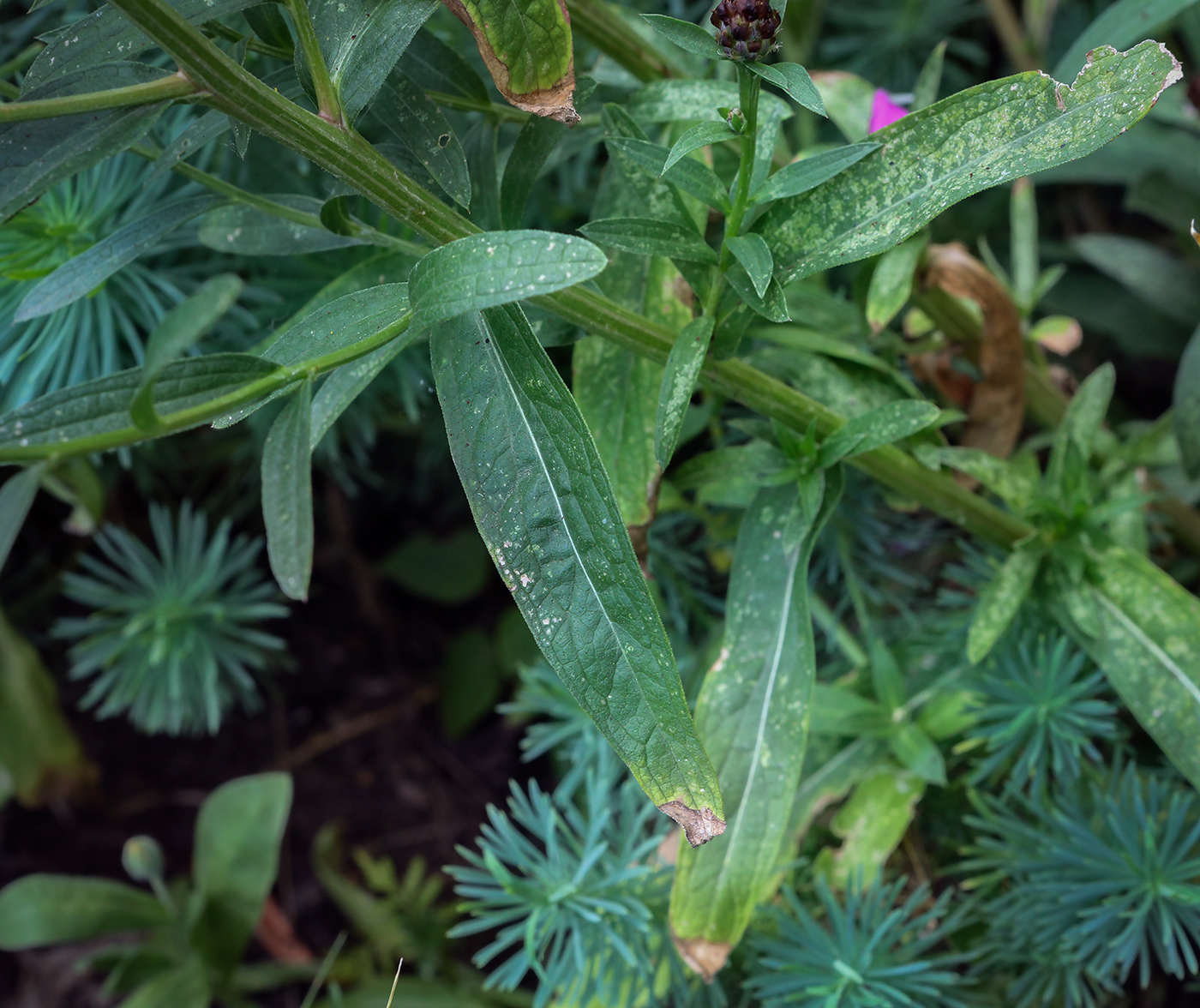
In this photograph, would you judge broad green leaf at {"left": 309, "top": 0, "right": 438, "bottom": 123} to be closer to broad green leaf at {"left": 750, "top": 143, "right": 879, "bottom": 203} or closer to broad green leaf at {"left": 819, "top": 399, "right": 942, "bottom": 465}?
broad green leaf at {"left": 750, "top": 143, "right": 879, "bottom": 203}

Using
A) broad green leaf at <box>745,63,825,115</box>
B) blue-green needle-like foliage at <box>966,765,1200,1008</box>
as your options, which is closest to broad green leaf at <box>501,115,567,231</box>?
broad green leaf at <box>745,63,825,115</box>

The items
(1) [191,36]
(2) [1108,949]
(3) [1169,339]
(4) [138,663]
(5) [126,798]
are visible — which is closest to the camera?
(1) [191,36]

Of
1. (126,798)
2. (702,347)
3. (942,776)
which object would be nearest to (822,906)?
(942,776)

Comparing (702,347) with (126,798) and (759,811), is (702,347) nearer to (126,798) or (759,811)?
(759,811)

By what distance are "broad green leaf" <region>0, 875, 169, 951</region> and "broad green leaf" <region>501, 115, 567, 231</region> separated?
0.76m

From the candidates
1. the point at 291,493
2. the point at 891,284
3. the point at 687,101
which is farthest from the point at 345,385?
the point at 891,284

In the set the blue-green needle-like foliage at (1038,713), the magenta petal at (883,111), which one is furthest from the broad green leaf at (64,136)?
the blue-green needle-like foliage at (1038,713)

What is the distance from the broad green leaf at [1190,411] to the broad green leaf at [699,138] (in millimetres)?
533

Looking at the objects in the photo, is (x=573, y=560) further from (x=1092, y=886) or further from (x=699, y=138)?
(x=1092, y=886)

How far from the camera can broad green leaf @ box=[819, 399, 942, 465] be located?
0.58 m

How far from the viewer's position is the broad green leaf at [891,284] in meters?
0.72

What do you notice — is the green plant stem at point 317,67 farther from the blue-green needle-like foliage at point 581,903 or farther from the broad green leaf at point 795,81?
the blue-green needle-like foliage at point 581,903

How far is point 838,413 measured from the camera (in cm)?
72

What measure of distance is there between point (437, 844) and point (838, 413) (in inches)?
29.1
